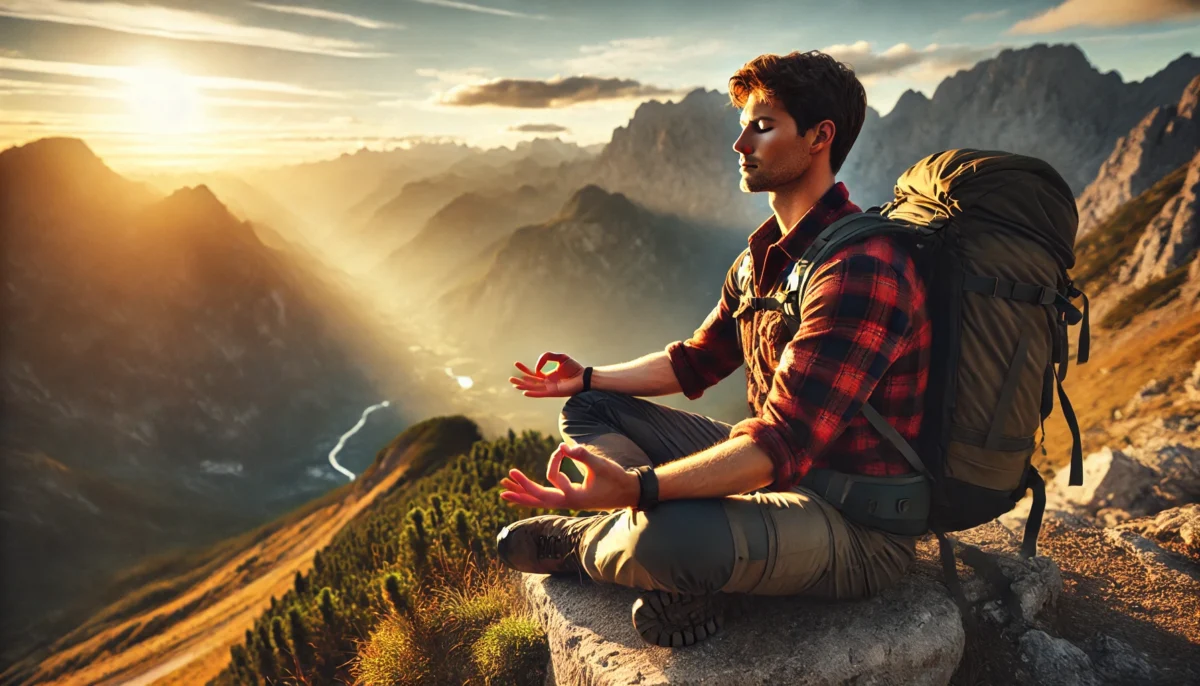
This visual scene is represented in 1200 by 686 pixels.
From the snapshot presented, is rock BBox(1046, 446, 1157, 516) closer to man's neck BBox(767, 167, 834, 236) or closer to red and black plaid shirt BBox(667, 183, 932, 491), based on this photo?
red and black plaid shirt BBox(667, 183, 932, 491)

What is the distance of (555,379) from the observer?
6.09m

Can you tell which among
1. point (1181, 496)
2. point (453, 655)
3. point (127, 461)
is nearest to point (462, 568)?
point (453, 655)

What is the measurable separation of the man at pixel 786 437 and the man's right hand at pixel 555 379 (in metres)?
0.74

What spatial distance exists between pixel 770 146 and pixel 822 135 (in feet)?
1.14

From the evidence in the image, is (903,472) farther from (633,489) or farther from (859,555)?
(633,489)


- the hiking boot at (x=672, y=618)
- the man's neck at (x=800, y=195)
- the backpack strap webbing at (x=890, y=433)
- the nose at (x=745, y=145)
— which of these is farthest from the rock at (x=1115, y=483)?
the nose at (x=745, y=145)

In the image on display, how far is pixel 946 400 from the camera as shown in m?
4.23

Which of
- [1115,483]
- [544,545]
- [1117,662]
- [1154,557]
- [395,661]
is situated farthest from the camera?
[1115,483]

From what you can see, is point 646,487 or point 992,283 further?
point 992,283

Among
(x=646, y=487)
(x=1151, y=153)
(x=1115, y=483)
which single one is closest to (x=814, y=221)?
(x=646, y=487)

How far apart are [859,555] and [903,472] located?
0.69 meters

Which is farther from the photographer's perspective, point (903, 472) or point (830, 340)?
point (903, 472)

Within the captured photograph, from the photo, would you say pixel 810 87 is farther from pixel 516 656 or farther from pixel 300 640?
pixel 300 640

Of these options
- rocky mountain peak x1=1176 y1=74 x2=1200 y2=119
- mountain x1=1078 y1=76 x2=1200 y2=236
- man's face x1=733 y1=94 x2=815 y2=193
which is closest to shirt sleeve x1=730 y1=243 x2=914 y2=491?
man's face x1=733 y1=94 x2=815 y2=193
